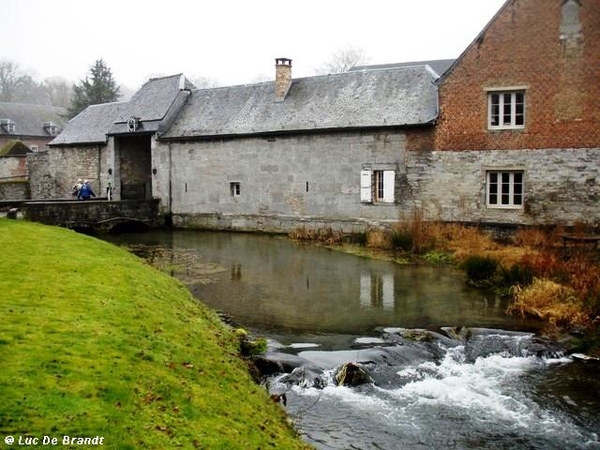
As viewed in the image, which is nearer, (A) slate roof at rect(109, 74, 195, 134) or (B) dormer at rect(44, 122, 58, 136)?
(A) slate roof at rect(109, 74, 195, 134)

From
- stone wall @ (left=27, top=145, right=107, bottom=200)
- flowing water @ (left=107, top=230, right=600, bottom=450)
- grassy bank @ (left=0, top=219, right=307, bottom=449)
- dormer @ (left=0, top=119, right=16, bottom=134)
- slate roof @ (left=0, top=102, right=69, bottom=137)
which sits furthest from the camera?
slate roof @ (left=0, top=102, right=69, bottom=137)

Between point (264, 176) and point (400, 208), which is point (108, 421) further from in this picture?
point (264, 176)

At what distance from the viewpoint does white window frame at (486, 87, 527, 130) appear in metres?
20.0

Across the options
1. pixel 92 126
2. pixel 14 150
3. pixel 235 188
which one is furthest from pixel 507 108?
pixel 14 150

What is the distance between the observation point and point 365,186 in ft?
75.2

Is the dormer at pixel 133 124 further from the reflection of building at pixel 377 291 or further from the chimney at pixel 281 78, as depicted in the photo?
the reflection of building at pixel 377 291

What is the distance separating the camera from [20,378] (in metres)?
5.29

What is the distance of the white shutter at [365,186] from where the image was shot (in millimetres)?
22828

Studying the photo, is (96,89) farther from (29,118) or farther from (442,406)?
(442,406)

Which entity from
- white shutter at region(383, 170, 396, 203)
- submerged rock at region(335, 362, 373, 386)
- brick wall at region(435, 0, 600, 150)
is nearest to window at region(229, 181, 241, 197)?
white shutter at region(383, 170, 396, 203)

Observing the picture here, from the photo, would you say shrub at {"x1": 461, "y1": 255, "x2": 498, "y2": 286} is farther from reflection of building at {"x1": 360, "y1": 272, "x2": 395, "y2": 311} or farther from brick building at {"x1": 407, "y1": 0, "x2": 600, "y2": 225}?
brick building at {"x1": 407, "y1": 0, "x2": 600, "y2": 225}

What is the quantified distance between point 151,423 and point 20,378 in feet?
4.13

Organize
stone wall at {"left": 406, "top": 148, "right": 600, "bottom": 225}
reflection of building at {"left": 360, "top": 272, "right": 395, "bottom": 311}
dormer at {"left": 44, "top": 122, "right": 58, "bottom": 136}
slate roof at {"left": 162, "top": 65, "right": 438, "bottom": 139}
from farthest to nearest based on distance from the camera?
dormer at {"left": 44, "top": 122, "right": 58, "bottom": 136} < slate roof at {"left": 162, "top": 65, "right": 438, "bottom": 139} < stone wall at {"left": 406, "top": 148, "right": 600, "bottom": 225} < reflection of building at {"left": 360, "top": 272, "right": 395, "bottom": 311}

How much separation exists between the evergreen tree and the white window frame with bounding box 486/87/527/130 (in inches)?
1416
